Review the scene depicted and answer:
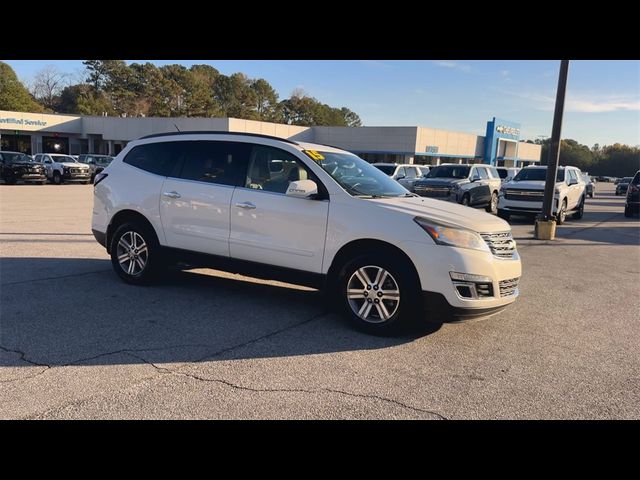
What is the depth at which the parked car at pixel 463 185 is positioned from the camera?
61.5 ft

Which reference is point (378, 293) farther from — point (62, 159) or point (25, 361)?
point (62, 159)

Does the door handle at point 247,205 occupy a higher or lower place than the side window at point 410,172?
lower

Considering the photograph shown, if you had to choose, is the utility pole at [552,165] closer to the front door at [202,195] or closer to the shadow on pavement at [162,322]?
the shadow on pavement at [162,322]

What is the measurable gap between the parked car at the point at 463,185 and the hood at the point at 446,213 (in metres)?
13.3

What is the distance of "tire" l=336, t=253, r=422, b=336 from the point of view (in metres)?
4.99

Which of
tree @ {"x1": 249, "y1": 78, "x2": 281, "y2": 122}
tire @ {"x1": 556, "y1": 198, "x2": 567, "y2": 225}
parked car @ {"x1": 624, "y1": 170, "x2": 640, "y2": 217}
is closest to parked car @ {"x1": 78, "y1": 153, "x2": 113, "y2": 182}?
tire @ {"x1": 556, "y1": 198, "x2": 567, "y2": 225}

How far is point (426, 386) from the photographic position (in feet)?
13.3

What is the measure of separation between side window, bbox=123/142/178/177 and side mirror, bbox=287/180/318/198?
2.05 metres

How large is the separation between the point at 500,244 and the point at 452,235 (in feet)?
2.00

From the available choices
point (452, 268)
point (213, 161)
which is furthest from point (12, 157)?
point (452, 268)

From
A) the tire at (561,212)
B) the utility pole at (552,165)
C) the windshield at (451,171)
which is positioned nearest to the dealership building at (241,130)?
the windshield at (451,171)
